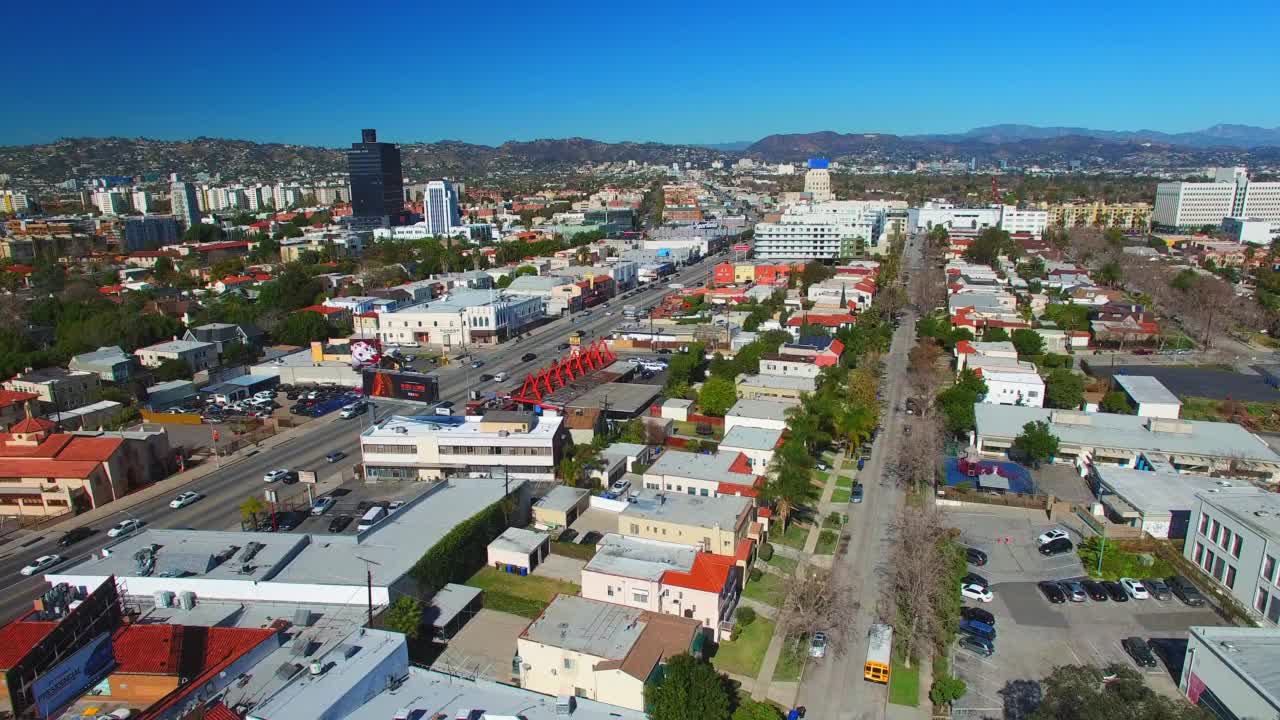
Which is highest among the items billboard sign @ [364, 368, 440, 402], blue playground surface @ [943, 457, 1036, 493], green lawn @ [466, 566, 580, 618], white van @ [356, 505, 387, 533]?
billboard sign @ [364, 368, 440, 402]

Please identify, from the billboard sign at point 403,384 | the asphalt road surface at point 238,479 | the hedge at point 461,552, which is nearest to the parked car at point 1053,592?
the hedge at point 461,552

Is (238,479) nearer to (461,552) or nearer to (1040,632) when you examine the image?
(461,552)

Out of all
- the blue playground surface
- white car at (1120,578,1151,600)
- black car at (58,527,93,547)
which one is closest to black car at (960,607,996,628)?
white car at (1120,578,1151,600)

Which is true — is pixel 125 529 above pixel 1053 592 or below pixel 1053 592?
above

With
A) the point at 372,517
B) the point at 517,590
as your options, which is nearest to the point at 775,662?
the point at 517,590

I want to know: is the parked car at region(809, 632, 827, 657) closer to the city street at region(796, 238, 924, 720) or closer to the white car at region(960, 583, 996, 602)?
the city street at region(796, 238, 924, 720)

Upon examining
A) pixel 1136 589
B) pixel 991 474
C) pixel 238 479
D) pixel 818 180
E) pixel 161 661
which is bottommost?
pixel 1136 589

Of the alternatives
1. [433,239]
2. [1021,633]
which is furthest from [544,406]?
[433,239]
